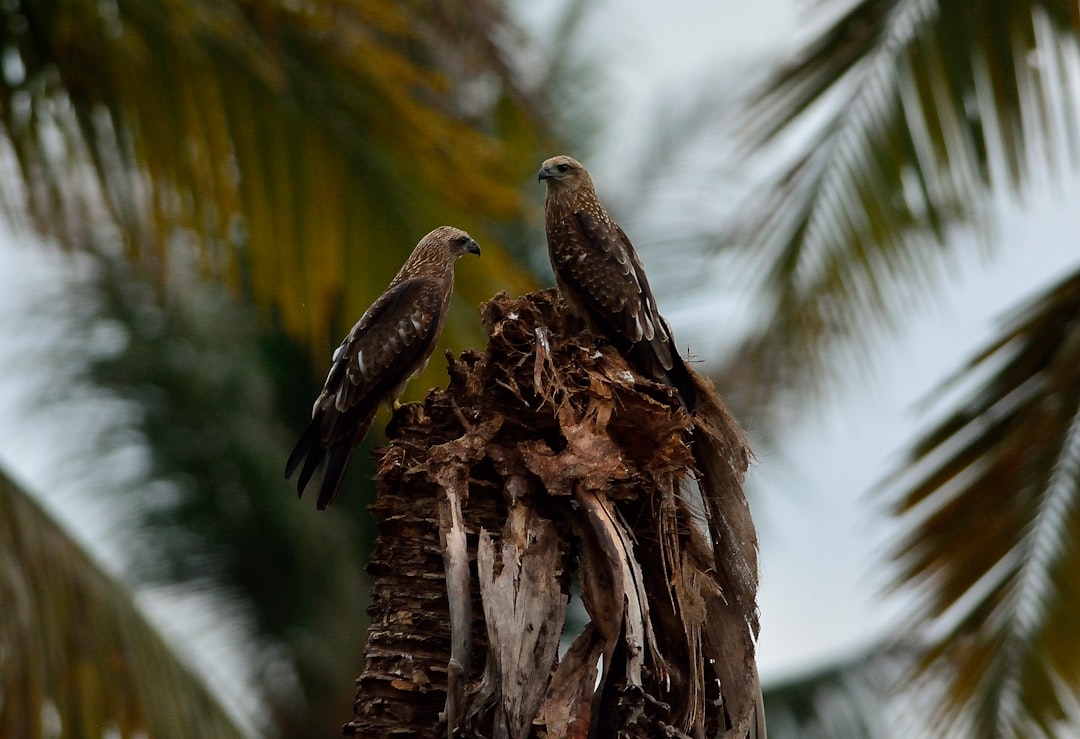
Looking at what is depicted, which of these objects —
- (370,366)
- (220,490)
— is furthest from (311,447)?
(220,490)

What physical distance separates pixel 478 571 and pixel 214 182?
306 centimetres

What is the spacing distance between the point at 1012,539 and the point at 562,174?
276cm

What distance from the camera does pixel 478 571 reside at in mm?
4512

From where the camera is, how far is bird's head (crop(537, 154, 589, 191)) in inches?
291

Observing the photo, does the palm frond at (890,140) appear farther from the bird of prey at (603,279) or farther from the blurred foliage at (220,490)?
the blurred foliage at (220,490)

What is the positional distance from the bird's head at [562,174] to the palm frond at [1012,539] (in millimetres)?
2120

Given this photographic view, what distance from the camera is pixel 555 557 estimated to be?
4672 millimetres

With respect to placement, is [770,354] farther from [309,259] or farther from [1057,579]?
[309,259]

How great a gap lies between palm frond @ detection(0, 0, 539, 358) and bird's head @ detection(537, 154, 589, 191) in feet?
0.74

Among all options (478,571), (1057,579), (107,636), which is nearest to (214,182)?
(107,636)

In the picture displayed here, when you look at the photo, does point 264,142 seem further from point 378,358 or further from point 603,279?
point 603,279

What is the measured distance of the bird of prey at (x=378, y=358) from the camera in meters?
6.27

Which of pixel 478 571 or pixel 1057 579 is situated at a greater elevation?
pixel 478 571

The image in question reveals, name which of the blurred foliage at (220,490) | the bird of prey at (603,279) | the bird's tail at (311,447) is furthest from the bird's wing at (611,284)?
the blurred foliage at (220,490)
